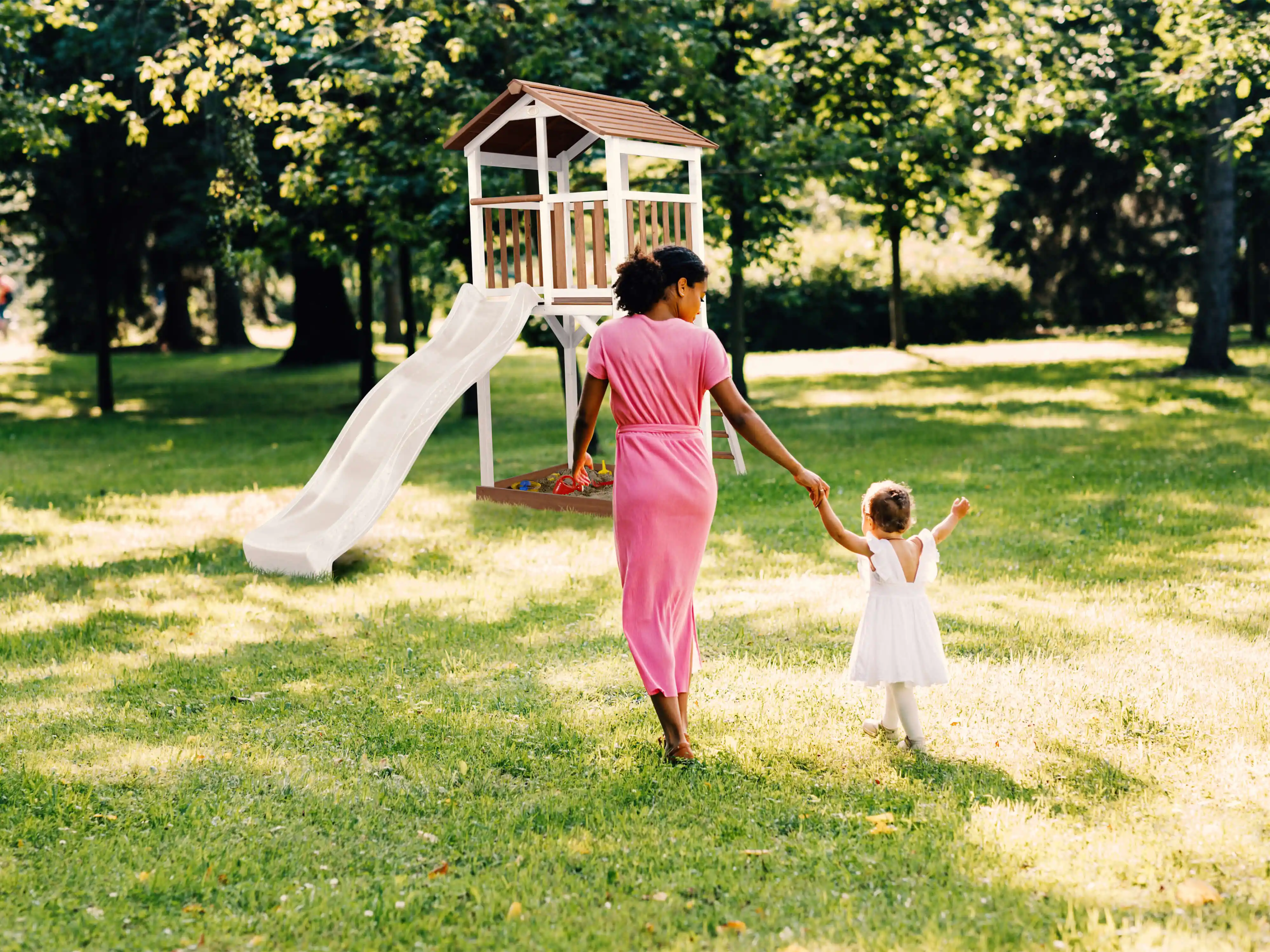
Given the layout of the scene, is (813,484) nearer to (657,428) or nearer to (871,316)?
(657,428)

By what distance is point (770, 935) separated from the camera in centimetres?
375

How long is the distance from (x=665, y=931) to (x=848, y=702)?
7.52ft

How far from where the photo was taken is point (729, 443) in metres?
12.9

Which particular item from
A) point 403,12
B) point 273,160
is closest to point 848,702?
point 403,12

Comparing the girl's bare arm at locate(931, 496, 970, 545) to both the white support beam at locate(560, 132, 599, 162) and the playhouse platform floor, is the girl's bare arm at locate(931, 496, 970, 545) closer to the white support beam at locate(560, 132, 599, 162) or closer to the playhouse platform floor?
the playhouse platform floor

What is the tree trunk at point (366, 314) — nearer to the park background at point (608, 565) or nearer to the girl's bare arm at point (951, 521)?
the park background at point (608, 565)

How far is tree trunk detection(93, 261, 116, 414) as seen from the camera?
2111cm

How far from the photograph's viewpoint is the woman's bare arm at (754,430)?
5.05 meters

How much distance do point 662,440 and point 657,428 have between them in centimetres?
5

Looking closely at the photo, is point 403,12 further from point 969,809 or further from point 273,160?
point 969,809

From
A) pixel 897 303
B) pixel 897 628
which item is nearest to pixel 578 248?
pixel 897 628

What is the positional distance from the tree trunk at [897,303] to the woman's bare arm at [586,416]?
78.1 feet

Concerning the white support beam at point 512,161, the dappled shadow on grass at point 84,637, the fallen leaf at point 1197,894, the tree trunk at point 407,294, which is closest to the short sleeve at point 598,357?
the fallen leaf at point 1197,894

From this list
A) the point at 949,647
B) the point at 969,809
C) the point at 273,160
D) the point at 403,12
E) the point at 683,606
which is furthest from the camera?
the point at 273,160
